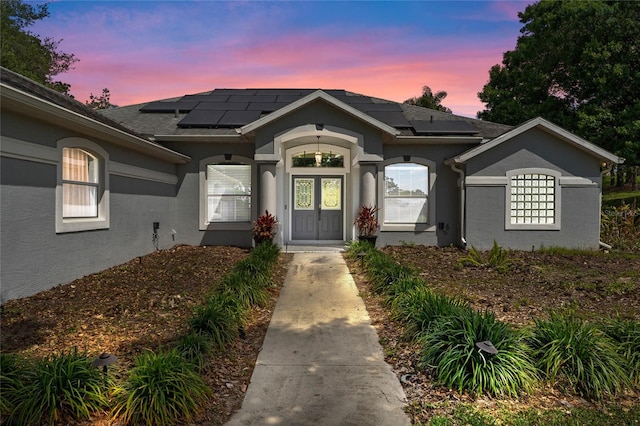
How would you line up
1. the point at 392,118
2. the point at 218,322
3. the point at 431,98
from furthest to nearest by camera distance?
the point at 431,98, the point at 392,118, the point at 218,322

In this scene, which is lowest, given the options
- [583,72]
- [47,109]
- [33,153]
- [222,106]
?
[33,153]

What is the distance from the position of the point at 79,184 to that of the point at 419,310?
7.34 meters

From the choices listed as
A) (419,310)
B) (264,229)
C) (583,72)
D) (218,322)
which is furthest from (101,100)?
(419,310)

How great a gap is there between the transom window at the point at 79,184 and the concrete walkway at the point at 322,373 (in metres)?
4.89

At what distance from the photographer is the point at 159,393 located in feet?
10.3

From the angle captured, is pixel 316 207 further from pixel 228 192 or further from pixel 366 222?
pixel 228 192

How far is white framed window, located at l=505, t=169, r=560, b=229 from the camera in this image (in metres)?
11.9

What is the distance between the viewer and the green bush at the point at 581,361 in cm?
369

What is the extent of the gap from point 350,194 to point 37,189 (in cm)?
875

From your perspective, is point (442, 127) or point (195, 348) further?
point (442, 127)

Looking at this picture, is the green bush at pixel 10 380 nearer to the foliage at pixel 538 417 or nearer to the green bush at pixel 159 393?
the green bush at pixel 159 393

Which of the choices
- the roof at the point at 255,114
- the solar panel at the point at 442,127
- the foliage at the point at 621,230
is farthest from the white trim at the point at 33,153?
the foliage at the point at 621,230

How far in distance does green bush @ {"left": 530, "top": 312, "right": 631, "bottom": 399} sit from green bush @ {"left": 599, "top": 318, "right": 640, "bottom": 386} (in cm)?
7

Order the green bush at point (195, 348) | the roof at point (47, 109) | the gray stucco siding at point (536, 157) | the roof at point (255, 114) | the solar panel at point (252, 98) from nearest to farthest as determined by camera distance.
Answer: the green bush at point (195, 348) < the roof at point (47, 109) < the roof at point (255, 114) < the gray stucco siding at point (536, 157) < the solar panel at point (252, 98)
